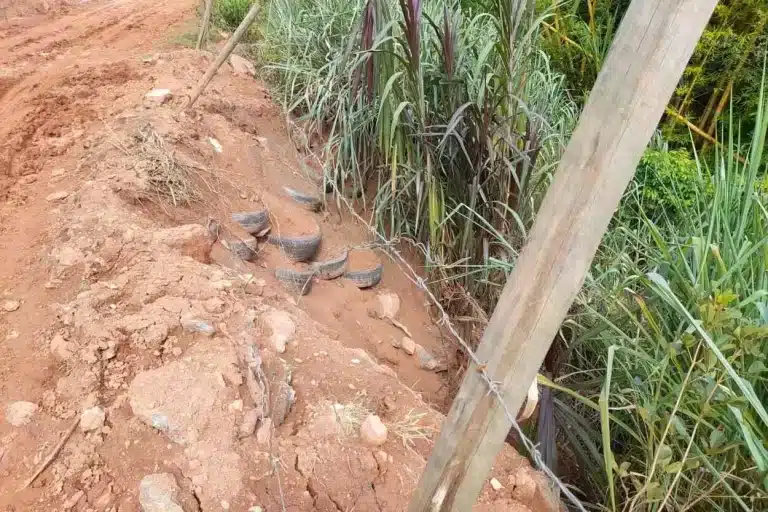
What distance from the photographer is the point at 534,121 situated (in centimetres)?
230

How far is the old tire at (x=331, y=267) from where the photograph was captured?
261 centimetres

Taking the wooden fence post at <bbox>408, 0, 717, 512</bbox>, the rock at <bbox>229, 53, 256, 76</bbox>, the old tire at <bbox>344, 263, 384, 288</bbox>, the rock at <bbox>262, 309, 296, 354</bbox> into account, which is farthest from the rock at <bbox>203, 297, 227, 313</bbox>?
the rock at <bbox>229, 53, 256, 76</bbox>

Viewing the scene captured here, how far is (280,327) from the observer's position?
5.65 ft

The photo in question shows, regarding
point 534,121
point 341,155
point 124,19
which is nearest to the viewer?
point 534,121

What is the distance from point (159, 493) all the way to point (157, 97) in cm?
232

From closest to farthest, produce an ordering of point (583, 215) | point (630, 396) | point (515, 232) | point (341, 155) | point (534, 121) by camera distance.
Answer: point (583, 215), point (630, 396), point (534, 121), point (515, 232), point (341, 155)

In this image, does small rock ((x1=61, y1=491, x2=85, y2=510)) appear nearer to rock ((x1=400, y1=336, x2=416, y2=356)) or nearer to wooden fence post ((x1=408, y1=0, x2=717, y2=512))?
wooden fence post ((x1=408, y1=0, x2=717, y2=512))

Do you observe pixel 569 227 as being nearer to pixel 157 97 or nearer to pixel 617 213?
pixel 617 213

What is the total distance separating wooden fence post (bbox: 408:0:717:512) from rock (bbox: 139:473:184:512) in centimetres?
58

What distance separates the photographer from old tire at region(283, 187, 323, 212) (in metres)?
2.93

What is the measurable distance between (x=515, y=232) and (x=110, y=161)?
189 cm

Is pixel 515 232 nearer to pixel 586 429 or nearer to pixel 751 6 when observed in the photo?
pixel 586 429

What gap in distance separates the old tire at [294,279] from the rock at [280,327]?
57 cm

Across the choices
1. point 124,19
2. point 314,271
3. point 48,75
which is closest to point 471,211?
point 314,271
